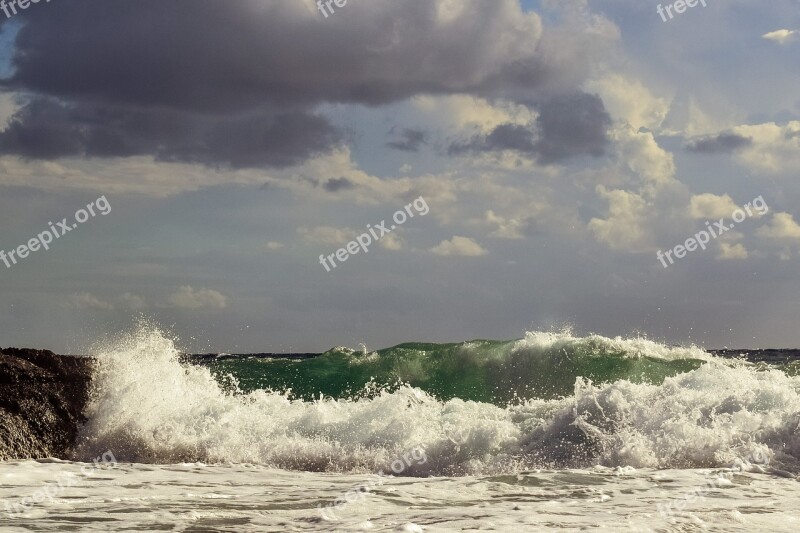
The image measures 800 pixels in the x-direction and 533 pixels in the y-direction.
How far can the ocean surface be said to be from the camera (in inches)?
310

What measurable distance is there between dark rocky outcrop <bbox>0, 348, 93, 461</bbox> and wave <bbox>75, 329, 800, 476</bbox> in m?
0.28

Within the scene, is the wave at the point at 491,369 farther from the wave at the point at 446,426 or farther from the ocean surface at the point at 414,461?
the wave at the point at 446,426

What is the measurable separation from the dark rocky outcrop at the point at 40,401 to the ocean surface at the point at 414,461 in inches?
12.2

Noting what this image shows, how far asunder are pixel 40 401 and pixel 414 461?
6.33 m

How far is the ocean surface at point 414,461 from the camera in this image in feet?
25.8

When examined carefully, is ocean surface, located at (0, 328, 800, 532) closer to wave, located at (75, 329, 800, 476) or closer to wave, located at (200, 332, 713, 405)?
wave, located at (75, 329, 800, 476)

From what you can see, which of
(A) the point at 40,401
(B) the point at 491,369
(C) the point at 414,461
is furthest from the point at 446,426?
(B) the point at 491,369

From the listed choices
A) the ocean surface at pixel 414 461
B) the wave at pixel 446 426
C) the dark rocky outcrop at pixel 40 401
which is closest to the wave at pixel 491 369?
the ocean surface at pixel 414 461

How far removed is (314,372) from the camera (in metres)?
22.2

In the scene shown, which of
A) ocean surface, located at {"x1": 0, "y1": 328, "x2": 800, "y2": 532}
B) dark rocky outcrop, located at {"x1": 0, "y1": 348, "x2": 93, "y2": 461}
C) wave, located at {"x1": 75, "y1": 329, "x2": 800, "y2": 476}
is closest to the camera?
ocean surface, located at {"x1": 0, "y1": 328, "x2": 800, "y2": 532}

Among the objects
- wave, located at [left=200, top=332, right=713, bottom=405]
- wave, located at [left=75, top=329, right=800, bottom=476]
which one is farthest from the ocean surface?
wave, located at [left=200, top=332, right=713, bottom=405]

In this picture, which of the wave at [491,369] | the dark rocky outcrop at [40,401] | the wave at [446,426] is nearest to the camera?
the wave at [446,426]

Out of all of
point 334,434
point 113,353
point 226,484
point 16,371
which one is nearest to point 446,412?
point 334,434

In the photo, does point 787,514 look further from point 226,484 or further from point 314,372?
point 314,372
